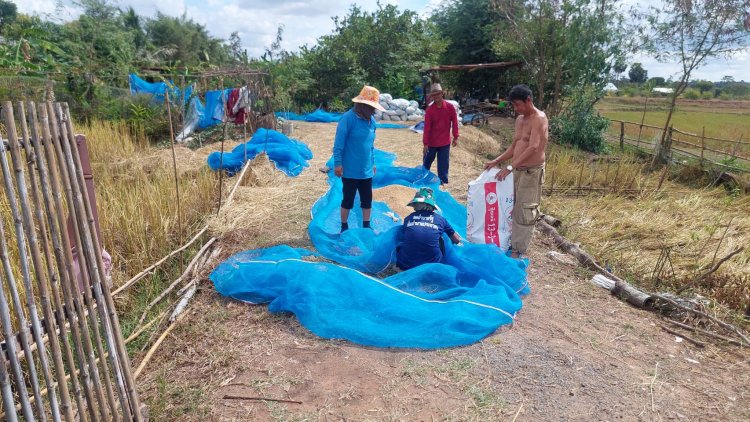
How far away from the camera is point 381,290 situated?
2.99m

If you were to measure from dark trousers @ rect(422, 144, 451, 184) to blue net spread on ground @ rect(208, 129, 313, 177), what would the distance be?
220 centimetres

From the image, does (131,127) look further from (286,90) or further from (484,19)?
(484,19)

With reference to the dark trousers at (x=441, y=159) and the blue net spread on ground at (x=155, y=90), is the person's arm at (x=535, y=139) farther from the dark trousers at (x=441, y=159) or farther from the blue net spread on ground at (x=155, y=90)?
the blue net spread on ground at (x=155, y=90)

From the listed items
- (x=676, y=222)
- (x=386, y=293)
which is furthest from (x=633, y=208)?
(x=386, y=293)

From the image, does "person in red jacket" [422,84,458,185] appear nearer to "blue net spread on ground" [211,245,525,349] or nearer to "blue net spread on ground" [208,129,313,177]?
"blue net spread on ground" [208,129,313,177]

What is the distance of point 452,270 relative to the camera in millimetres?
3283

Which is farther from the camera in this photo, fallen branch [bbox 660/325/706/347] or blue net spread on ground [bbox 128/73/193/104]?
blue net spread on ground [bbox 128/73/193/104]

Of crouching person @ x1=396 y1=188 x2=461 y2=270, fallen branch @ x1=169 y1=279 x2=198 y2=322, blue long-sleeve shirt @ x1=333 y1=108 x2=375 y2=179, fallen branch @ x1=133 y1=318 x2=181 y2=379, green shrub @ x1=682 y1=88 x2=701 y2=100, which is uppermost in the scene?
green shrub @ x1=682 y1=88 x2=701 y2=100

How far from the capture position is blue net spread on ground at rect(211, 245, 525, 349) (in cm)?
282

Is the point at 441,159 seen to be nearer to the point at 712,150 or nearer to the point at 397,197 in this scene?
the point at 397,197

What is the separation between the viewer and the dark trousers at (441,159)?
6324 millimetres

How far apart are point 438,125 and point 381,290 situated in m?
3.61

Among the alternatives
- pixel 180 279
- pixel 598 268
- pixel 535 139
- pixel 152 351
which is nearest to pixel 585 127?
pixel 598 268

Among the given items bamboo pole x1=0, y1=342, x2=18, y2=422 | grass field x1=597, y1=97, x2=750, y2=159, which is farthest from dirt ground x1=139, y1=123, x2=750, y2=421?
grass field x1=597, y1=97, x2=750, y2=159
